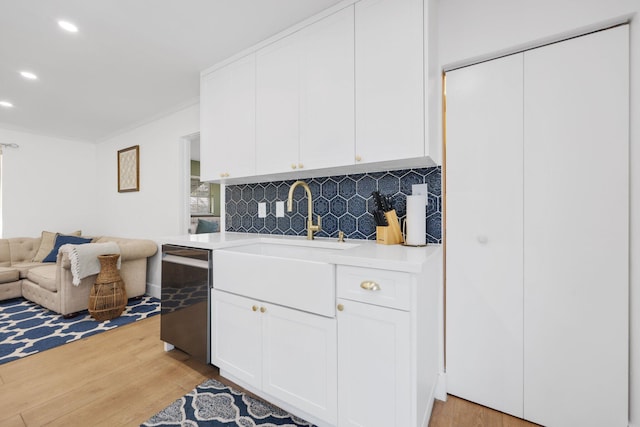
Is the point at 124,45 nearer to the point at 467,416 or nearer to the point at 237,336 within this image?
the point at 237,336

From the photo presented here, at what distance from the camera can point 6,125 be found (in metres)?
3.95

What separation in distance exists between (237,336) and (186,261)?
641 mm

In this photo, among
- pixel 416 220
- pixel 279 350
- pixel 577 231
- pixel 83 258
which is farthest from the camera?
pixel 83 258

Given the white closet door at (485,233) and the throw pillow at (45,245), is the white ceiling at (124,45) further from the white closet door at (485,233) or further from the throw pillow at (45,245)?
the throw pillow at (45,245)

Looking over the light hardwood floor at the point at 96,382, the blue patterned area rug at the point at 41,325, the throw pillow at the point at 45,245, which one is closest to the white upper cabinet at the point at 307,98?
the light hardwood floor at the point at 96,382

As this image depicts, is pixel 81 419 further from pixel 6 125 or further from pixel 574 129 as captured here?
pixel 6 125

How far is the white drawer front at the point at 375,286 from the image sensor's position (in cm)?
112

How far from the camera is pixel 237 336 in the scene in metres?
1.68

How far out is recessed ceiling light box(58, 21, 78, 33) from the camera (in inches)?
71.8

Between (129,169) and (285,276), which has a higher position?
(129,169)

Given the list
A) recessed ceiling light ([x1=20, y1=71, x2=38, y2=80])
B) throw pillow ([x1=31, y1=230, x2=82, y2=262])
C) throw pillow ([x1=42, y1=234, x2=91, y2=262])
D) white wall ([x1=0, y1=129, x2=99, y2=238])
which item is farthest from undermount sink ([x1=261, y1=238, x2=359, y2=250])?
white wall ([x1=0, y1=129, x2=99, y2=238])

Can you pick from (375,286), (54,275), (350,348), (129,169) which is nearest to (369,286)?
(375,286)

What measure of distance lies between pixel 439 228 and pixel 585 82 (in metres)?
0.96

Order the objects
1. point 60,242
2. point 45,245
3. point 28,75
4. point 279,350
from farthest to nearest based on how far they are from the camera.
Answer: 1. point 45,245
2. point 60,242
3. point 28,75
4. point 279,350
